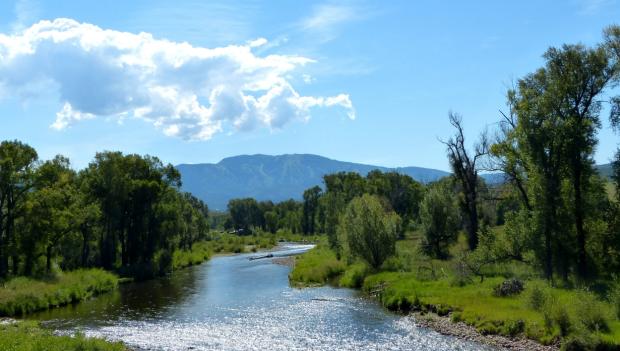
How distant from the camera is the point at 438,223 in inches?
2303

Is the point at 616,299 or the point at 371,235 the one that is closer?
the point at 616,299

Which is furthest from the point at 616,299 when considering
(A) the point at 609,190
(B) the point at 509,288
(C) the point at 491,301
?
(A) the point at 609,190

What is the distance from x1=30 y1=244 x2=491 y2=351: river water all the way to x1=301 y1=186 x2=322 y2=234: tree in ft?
336

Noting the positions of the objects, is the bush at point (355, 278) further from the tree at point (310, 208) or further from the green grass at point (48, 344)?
the tree at point (310, 208)

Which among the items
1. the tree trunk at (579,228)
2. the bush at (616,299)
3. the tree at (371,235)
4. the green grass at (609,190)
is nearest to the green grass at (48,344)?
the bush at (616,299)

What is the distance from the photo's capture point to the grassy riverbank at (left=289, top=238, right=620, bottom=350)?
25.2 m

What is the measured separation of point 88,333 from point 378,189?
3747 inches

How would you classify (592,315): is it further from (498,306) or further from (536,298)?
(498,306)

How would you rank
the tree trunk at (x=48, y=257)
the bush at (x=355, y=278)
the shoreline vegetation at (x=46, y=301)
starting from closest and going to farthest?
1. the shoreline vegetation at (x=46, y=301)
2. the bush at (x=355, y=278)
3. the tree trunk at (x=48, y=257)

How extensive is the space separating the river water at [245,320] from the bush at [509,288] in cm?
654

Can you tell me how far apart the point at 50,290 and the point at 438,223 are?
38691mm

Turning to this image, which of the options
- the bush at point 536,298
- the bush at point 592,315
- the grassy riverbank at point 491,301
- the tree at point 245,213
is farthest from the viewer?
the tree at point 245,213

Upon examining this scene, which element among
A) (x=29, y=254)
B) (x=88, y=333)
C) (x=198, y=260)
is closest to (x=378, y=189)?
(x=198, y=260)

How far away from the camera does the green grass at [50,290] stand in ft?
133
